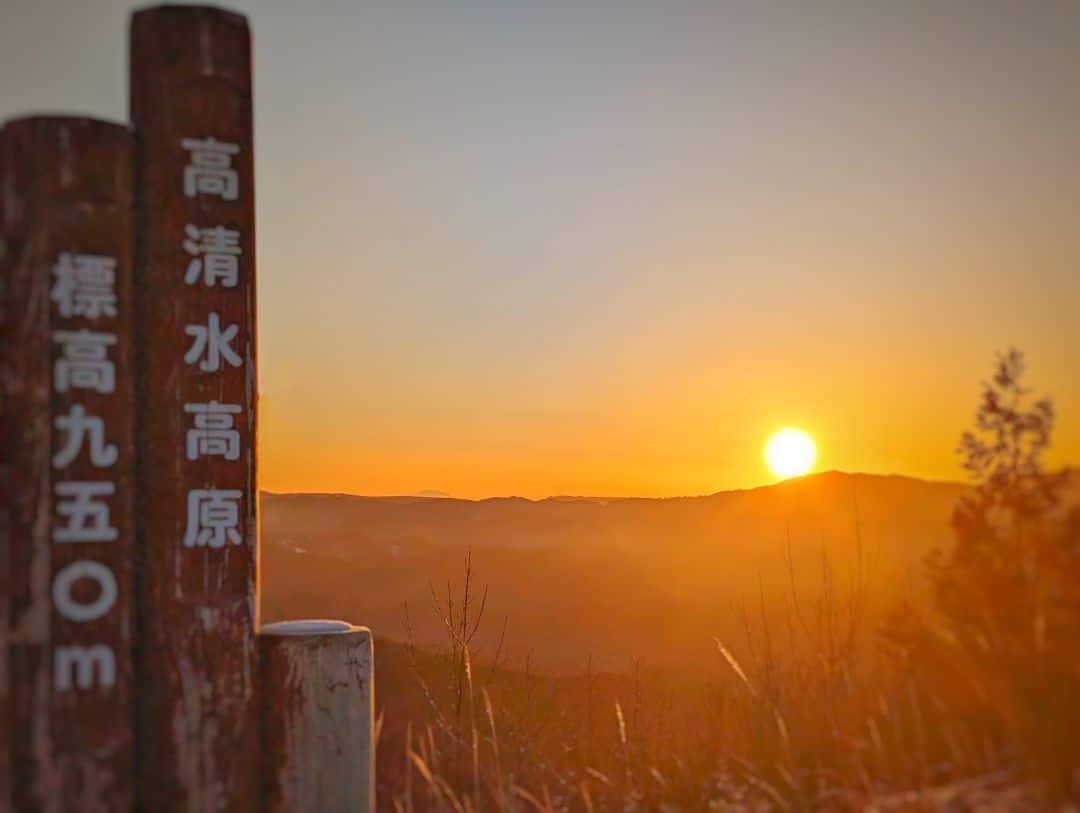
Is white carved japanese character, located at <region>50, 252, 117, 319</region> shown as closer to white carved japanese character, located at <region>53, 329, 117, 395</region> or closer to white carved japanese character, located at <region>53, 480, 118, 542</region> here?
white carved japanese character, located at <region>53, 329, 117, 395</region>

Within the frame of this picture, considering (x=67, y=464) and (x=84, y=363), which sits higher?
(x=84, y=363)

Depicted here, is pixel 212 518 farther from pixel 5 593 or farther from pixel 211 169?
pixel 211 169

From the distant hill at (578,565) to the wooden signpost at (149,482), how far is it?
12.5 feet

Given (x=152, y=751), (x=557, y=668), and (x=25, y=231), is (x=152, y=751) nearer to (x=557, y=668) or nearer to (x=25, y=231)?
(x=25, y=231)

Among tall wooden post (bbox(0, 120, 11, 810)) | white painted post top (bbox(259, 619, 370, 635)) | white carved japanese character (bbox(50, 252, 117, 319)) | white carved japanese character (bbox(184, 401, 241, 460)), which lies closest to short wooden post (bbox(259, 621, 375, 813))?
white painted post top (bbox(259, 619, 370, 635))

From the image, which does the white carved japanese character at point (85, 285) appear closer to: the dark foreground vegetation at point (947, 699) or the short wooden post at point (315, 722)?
the short wooden post at point (315, 722)

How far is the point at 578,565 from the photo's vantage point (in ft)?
85.5

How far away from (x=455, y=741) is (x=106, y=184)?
8.55ft

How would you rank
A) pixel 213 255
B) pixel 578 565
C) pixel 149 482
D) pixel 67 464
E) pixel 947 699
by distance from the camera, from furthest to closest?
pixel 578 565, pixel 213 255, pixel 149 482, pixel 67 464, pixel 947 699

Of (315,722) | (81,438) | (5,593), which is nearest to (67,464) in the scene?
(81,438)

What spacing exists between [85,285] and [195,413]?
20.7 inches

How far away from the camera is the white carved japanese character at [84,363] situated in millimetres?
3129

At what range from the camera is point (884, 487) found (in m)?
6.39

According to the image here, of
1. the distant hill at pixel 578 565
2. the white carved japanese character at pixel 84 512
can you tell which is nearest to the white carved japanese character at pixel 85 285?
the white carved japanese character at pixel 84 512
